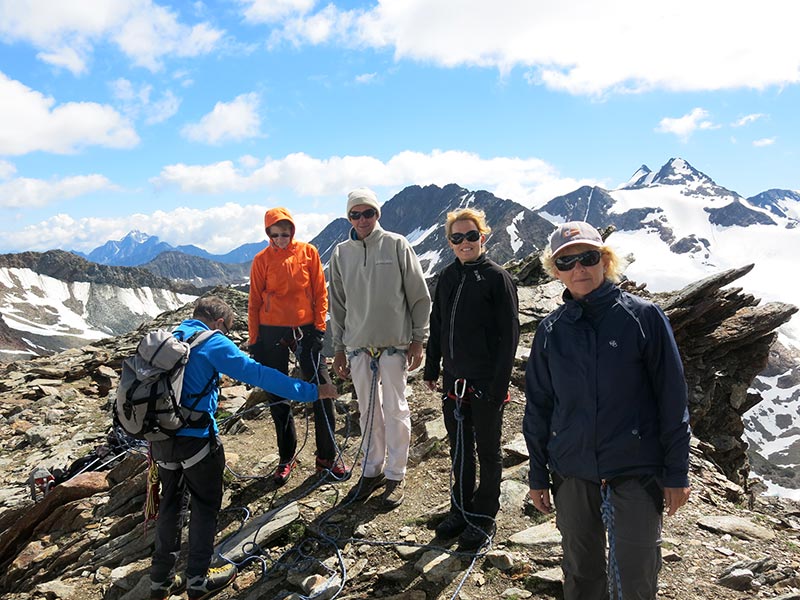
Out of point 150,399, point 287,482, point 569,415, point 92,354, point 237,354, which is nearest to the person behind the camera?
point 569,415

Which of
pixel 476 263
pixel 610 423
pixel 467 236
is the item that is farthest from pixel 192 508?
pixel 610 423

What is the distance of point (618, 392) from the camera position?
11.5ft

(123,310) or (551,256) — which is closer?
(551,256)

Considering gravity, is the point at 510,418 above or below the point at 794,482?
above

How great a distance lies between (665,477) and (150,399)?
14.3 feet

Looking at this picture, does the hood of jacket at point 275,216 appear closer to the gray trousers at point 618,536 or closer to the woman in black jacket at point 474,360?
the woman in black jacket at point 474,360

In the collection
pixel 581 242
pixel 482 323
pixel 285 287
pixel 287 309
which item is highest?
pixel 581 242

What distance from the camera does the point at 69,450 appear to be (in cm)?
1255

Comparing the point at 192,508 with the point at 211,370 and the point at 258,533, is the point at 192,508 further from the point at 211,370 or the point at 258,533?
the point at 211,370

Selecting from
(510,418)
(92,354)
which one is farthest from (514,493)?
(92,354)

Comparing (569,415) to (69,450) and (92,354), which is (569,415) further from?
(92,354)

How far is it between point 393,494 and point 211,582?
2412 mm

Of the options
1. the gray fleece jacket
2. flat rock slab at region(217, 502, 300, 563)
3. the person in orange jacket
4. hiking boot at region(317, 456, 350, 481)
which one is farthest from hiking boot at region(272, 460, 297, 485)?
the gray fleece jacket

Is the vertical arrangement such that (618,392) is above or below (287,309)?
below
